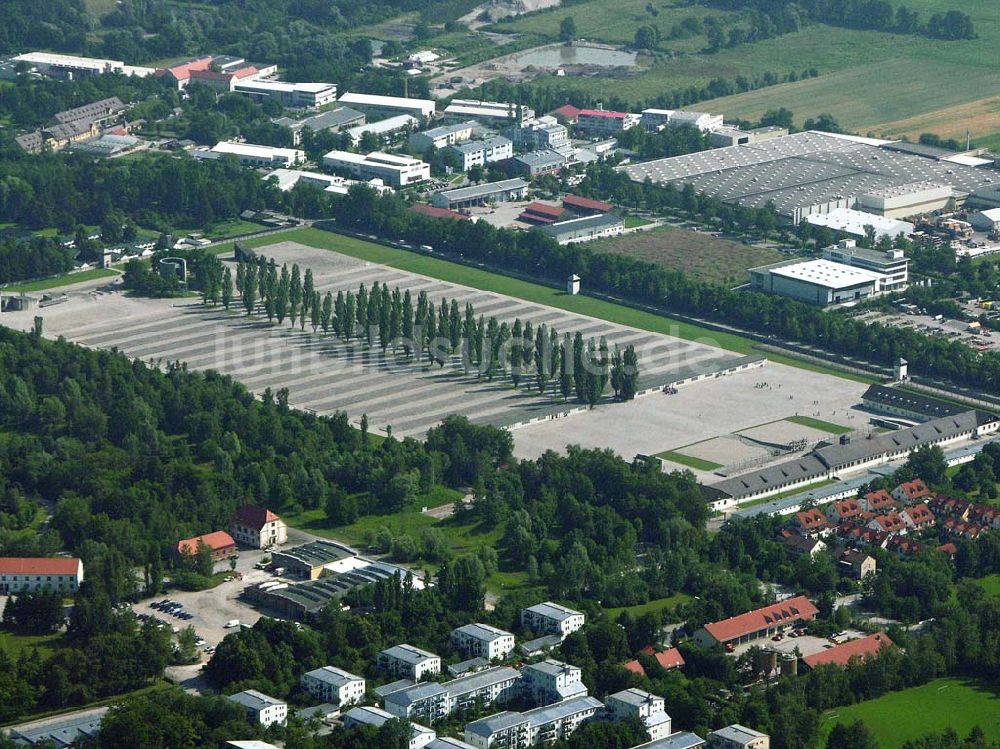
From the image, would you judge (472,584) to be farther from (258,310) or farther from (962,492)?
(258,310)

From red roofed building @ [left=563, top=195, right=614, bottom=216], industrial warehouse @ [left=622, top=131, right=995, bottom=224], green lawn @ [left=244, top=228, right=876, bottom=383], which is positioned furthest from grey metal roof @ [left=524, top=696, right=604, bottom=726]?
red roofed building @ [left=563, top=195, right=614, bottom=216]

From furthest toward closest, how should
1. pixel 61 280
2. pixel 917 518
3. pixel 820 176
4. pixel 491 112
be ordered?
pixel 491 112, pixel 820 176, pixel 61 280, pixel 917 518

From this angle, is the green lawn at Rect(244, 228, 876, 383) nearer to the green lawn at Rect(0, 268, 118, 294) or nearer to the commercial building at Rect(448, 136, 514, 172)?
the green lawn at Rect(0, 268, 118, 294)

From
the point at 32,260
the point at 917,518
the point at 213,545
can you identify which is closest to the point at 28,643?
the point at 213,545

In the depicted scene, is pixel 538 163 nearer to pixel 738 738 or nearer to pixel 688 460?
pixel 688 460

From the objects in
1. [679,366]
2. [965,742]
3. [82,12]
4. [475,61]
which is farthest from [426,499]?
[82,12]

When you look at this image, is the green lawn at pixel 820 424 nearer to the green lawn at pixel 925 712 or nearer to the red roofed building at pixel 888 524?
the red roofed building at pixel 888 524
